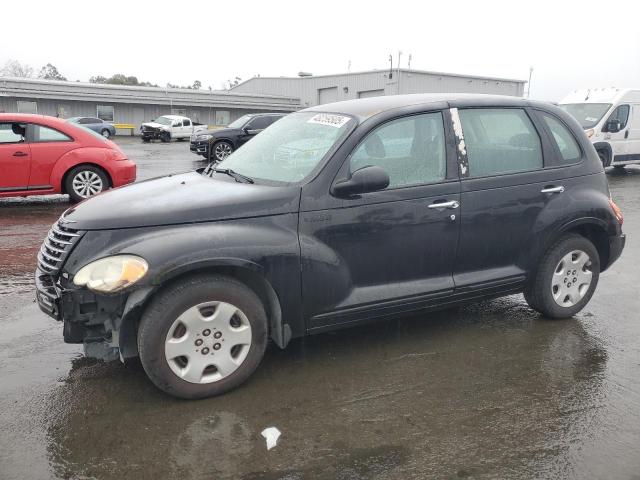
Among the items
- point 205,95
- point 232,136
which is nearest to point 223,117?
point 205,95

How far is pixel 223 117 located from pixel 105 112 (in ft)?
30.2

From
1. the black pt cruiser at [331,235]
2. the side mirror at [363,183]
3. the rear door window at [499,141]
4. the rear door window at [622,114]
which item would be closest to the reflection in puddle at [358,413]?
the black pt cruiser at [331,235]

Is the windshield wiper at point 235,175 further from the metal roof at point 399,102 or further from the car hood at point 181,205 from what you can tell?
the metal roof at point 399,102

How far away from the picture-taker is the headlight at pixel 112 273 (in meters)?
3.16

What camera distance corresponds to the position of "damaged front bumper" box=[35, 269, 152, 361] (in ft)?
10.5

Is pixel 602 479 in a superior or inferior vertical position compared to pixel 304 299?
inferior

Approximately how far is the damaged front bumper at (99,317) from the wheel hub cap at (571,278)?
3.19 meters

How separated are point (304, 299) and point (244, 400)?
27.7 inches

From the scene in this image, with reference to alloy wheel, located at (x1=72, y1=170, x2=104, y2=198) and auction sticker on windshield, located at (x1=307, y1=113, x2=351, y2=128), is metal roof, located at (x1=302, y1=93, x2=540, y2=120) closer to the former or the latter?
auction sticker on windshield, located at (x1=307, y1=113, x2=351, y2=128)

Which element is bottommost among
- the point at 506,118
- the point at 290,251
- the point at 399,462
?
the point at 399,462

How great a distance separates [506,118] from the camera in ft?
14.6

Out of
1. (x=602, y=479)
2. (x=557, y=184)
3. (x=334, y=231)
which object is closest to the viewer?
(x=602, y=479)

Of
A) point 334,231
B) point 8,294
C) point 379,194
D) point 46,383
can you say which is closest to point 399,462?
point 334,231

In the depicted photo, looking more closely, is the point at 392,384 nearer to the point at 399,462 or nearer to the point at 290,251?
the point at 399,462
